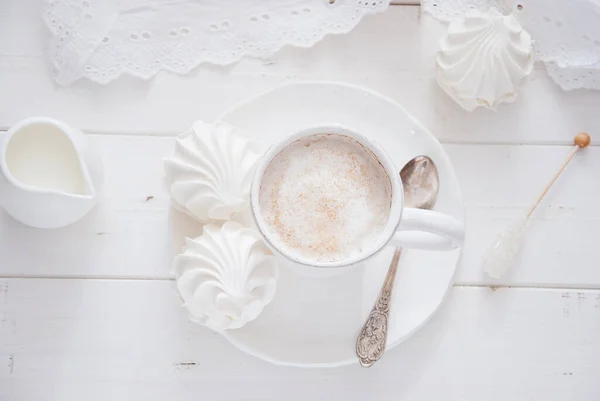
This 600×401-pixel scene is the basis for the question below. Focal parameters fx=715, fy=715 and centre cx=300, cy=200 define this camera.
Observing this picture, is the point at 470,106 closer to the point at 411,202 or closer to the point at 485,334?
the point at 411,202

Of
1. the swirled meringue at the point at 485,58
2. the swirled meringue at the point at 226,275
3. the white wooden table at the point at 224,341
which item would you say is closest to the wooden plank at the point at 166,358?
the white wooden table at the point at 224,341

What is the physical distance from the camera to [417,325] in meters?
0.77

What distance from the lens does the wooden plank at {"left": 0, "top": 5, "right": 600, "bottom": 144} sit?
830mm

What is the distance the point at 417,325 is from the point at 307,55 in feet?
1.10

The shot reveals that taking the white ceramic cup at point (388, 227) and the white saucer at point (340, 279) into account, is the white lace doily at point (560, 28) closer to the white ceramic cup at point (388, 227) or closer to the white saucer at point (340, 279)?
the white saucer at point (340, 279)

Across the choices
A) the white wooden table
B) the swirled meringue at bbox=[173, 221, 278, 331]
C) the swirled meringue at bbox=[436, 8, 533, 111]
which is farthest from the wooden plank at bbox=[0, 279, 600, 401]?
the swirled meringue at bbox=[436, 8, 533, 111]

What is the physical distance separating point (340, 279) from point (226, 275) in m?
0.14

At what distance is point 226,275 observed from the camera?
69 cm

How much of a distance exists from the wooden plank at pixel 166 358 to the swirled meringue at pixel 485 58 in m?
0.23

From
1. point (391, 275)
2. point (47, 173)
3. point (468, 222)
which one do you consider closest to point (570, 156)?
point (468, 222)

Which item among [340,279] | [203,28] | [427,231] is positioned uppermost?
[203,28]

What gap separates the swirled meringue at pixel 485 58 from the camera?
79 cm

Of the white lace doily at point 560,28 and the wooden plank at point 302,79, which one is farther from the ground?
the white lace doily at point 560,28

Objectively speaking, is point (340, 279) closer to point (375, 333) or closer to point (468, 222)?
point (375, 333)
